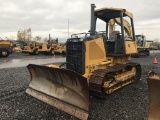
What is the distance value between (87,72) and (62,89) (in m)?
1.14

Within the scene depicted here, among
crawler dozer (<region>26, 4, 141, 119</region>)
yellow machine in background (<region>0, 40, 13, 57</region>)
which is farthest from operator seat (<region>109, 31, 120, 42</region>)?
yellow machine in background (<region>0, 40, 13, 57</region>)

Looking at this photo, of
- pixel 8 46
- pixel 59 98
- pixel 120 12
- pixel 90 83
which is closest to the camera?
pixel 59 98

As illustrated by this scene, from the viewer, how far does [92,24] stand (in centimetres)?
820

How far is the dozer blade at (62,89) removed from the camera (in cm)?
527

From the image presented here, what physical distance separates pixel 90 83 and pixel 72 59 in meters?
1.13

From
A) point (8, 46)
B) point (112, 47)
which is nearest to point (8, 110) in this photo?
point (112, 47)

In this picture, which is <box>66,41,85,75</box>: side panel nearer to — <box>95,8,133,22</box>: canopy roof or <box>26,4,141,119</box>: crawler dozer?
<box>26,4,141,119</box>: crawler dozer

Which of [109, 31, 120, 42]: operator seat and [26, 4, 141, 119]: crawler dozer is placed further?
[109, 31, 120, 42]: operator seat

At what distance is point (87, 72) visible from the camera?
6789mm

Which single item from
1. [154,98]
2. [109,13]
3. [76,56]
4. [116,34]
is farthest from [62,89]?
[109,13]

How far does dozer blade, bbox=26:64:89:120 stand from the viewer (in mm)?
Result: 5266

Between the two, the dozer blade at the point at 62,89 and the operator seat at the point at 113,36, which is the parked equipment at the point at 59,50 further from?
the dozer blade at the point at 62,89

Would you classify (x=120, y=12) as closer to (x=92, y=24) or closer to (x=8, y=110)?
(x=92, y=24)

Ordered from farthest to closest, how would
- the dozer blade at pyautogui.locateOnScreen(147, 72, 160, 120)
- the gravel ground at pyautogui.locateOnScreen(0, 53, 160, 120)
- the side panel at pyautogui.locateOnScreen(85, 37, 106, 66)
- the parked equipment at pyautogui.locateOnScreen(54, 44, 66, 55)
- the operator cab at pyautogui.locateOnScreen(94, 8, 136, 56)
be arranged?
the parked equipment at pyautogui.locateOnScreen(54, 44, 66, 55)
the operator cab at pyautogui.locateOnScreen(94, 8, 136, 56)
the side panel at pyautogui.locateOnScreen(85, 37, 106, 66)
the gravel ground at pyautogui.locateOnScreen(0, 53, 160, 120)
the dozer blade at pyautogui.locateOnScreen(147, 72, 160, 120)
